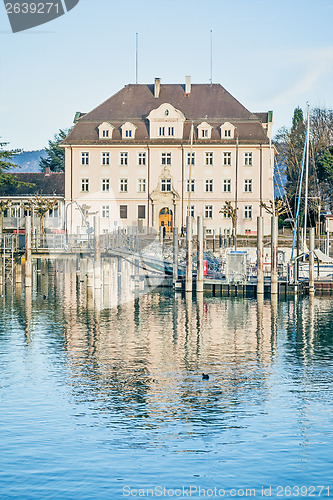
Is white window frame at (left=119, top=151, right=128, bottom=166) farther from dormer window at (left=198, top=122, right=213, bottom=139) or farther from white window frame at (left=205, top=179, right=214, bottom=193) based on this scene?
white window frame at (left=205, top=179, right=214, bottom=193)

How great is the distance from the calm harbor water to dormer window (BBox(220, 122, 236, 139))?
53.0 meters

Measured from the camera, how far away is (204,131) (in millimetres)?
100688

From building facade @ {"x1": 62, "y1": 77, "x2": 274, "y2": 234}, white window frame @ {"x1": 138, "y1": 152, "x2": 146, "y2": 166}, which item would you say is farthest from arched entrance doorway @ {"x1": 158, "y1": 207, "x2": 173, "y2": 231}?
white window frame @ {"x1": 138, "y1": 152, "x2": 146, "y2": 166}

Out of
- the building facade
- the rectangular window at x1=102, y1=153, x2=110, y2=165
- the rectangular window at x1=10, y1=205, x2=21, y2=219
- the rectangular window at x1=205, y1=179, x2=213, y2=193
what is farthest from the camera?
the rectangular window at x1=10, y1=205, x2=21, y2=219

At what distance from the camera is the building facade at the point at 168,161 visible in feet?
329

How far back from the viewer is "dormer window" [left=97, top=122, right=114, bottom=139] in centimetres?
10194

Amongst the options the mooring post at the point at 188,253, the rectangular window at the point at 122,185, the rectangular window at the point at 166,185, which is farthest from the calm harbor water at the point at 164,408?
the rectangular window at the point at 122,185

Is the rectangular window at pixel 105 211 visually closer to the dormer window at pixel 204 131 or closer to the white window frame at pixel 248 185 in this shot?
the dormer window at pixel 204 131

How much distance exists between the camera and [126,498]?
2145cm

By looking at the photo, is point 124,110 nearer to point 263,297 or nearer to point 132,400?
point 263,297

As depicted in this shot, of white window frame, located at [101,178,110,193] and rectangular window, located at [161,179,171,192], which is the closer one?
rectangular window, located at [161,179,171,192]

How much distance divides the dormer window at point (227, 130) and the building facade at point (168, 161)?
0.39 ft

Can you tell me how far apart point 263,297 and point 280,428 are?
31771mm

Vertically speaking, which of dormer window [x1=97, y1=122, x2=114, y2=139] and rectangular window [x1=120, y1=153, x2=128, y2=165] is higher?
dormer window [x1=97, y1=122, x2=114, y2=139]
